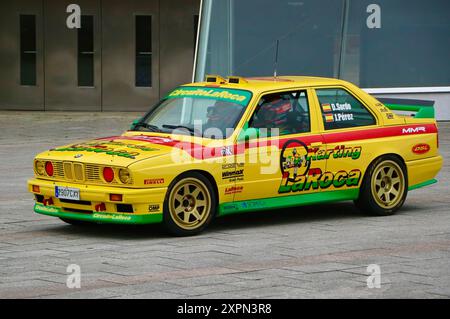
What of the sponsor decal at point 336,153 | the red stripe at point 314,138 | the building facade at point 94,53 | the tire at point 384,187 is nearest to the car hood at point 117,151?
the red stripe at point 314,138

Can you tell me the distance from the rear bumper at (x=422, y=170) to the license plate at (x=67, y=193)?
146 inches

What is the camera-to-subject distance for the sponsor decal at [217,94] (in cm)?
1124

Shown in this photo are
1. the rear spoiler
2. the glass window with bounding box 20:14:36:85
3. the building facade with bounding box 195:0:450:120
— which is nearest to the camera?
the rear spoiler

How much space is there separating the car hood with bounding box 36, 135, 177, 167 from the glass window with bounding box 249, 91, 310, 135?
96cm

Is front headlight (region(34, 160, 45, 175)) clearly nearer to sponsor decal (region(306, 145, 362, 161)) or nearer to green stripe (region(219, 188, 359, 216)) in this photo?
green stripe (region(219, 188, 359, 216))

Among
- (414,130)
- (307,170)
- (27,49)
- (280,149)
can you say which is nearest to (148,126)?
(280,149)

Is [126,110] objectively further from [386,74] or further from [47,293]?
[47,293]

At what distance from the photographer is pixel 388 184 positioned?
1197cm

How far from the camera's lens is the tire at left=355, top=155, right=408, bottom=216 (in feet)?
38.5

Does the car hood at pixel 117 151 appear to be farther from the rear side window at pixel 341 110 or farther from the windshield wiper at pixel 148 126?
the rear side window at pixel 341 110

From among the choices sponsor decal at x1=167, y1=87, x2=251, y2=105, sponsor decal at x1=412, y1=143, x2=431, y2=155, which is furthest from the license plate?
sponsor decal at x1=412, y1=143, x2=431, y2=155

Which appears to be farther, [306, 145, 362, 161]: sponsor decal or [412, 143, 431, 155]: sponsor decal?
[412, 143, 431, 155]: sponsor decal

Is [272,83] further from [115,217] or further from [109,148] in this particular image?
[115,217]
